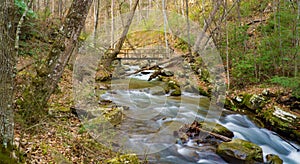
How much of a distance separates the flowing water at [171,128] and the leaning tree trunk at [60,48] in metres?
2.61

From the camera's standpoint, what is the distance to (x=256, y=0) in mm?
18625

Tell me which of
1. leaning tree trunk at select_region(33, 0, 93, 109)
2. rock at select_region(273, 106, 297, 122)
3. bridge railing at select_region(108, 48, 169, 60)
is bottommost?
rock at select_region(273, 106, 297, 122)

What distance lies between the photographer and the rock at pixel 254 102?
9.78 meters

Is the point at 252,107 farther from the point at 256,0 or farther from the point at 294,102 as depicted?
the point at 256,0

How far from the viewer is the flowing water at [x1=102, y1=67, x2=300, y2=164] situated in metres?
6.24

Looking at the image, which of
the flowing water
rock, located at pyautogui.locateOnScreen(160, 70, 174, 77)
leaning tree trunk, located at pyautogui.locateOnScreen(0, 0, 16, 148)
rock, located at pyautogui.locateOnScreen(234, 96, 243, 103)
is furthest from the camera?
rock, located at pyautogui.locateOnScreen(160, 70, 174, 77)

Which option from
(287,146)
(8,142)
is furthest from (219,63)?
(8,142)

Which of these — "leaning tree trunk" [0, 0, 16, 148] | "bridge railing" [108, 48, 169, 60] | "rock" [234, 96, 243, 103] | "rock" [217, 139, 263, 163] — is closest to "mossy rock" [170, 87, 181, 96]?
"rock" [234, 96, 243, 103]

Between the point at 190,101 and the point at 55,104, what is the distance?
6.39 meters

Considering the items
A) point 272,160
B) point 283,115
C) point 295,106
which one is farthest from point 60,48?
point 295,106

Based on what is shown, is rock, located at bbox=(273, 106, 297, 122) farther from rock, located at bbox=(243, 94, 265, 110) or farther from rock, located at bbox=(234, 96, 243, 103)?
rock, located at bbox=(234, 96, 243, 103)

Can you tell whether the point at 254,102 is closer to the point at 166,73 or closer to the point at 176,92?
the point at 176,92

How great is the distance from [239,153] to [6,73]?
549 centimetres

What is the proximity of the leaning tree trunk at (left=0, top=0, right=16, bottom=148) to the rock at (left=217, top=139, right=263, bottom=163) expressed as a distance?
4993 mm
